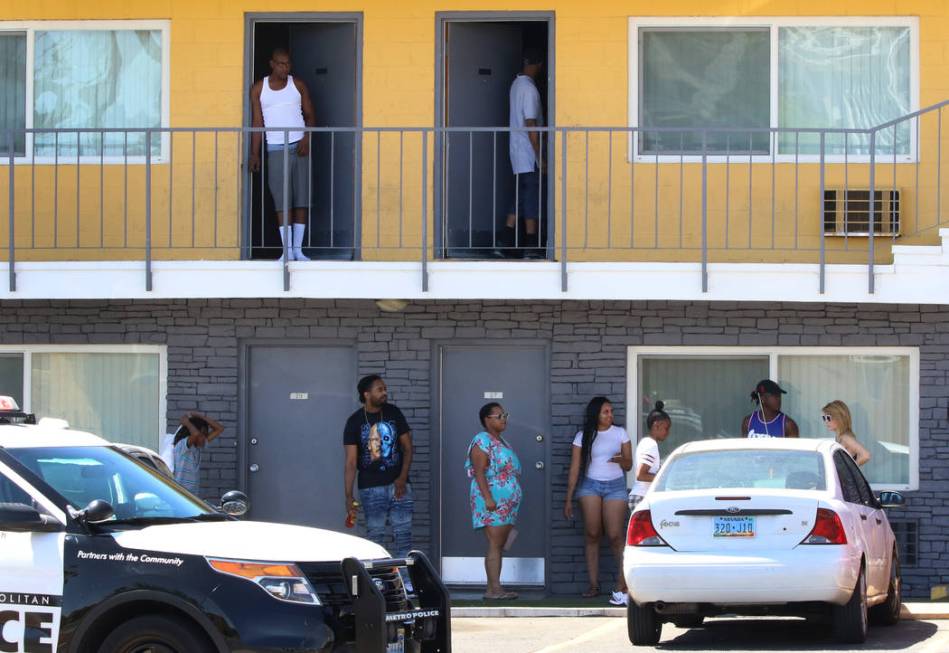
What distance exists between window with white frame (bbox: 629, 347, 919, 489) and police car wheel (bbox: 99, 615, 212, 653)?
795 centimetres

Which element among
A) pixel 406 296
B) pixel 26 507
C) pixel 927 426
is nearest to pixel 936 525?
pixel 927 426

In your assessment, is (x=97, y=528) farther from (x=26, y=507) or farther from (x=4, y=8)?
(x=4, y=8)

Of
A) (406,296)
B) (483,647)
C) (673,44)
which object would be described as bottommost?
(483,647)

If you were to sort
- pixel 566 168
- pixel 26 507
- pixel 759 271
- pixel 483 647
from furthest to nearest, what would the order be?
pixel 566 168, pixel 759 271, pixel 483 647, pixel 26 507

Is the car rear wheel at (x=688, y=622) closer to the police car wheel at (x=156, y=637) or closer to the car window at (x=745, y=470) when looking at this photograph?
the car window at (x=745, y=470)

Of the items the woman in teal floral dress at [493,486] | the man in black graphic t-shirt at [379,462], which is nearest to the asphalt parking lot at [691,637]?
the woman in teal floral dress at [493,486]

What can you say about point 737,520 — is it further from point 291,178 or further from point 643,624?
point 291,178

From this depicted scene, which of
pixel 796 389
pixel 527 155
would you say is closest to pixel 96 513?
pixel 527 155

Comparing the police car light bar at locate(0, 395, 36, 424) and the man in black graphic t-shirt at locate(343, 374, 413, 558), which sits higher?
the police car light bar at locate(0, 395, 36, 424)

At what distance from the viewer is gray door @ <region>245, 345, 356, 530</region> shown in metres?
16.1

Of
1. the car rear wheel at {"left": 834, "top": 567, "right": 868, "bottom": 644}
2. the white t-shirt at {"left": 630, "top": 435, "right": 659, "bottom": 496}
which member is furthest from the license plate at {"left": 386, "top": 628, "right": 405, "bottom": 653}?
the white t-shirt at {"left": 630, "top": 435, "right": 659, "bottom": 496}

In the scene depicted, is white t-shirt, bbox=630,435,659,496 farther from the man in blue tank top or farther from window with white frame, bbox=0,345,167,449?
window with white frame, bbox=0,345,167,449

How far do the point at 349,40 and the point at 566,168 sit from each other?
2380mm

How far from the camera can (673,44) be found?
1619 cm
